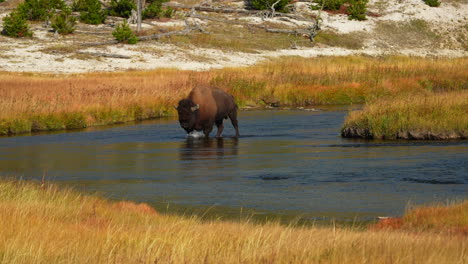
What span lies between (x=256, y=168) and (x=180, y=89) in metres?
18.1

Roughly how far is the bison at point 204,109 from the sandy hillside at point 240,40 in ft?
77.0

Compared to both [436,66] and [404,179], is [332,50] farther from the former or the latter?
[404,179]

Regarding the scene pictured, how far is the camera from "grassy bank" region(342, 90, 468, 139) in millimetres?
23844

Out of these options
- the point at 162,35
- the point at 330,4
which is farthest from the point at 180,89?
the point at 330,4

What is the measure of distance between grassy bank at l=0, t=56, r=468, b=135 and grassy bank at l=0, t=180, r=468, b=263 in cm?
1899

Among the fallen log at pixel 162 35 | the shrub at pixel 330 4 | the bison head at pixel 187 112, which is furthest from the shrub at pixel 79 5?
the bison head at pixel 187 112

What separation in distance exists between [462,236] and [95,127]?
71.8 feet

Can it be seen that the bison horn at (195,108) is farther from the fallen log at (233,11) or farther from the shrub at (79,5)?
the fallen log at (233,11)

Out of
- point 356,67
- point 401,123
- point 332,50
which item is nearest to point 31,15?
point 332,50

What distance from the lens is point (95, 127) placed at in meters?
31.1

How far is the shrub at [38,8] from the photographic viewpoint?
64.9 m

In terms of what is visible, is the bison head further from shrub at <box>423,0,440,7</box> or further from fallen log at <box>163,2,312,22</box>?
shrub at <box>423,0,440,7</box>

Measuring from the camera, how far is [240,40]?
64.0 m

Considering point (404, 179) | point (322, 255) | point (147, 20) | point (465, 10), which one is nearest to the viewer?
point (322, 255)
